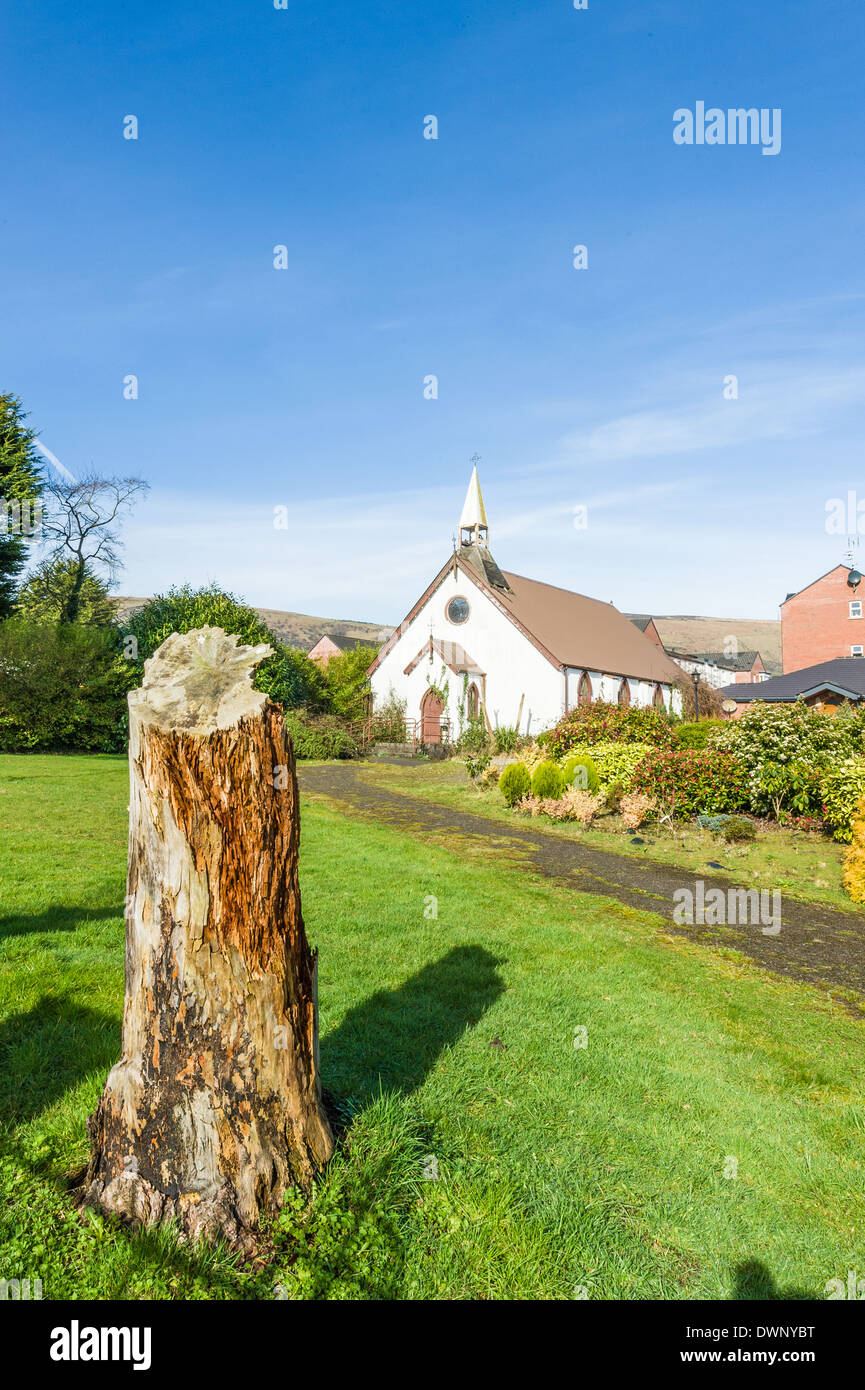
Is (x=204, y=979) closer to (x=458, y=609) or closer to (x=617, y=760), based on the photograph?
(x=617, y=760)

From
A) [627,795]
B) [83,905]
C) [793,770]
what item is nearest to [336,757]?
[627,795]

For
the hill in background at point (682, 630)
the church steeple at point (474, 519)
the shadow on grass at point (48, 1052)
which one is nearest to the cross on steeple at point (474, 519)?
the church steeple at point (474, 519)

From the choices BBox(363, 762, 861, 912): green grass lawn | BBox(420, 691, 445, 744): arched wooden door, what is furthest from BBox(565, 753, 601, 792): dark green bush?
BBox(420, 691, 445, 744): arched wooden door

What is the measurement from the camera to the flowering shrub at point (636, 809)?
1353 centimetres

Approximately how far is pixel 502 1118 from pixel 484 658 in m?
30.9

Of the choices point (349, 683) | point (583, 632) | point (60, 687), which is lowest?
point (60, 687)

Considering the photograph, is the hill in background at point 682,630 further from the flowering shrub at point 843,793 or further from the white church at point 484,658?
the flowering shrub at point 843,793

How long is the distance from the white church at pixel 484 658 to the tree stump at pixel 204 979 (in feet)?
97.6

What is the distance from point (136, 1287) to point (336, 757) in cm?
2841

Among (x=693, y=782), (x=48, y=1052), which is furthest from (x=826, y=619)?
(x=48, y=1052)

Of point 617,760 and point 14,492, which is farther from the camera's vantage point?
point 14,492

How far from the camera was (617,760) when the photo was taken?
51.1 ft
